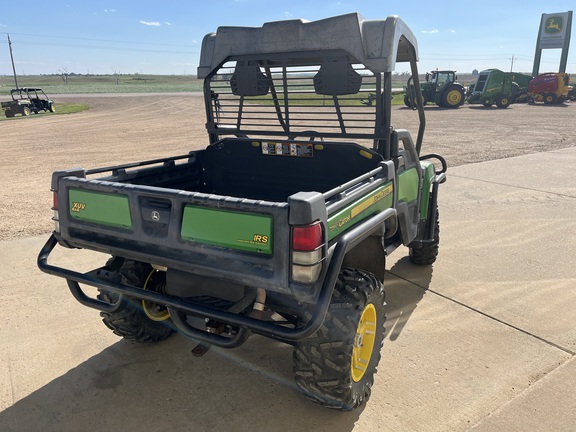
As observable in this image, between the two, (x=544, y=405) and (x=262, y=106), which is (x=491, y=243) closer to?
(x=544, y=405)

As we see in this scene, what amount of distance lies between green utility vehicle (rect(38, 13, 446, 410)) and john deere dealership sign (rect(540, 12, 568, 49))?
45.2m

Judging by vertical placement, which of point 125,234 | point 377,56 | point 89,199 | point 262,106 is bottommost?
point 125,234

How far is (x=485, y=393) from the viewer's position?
284 cm

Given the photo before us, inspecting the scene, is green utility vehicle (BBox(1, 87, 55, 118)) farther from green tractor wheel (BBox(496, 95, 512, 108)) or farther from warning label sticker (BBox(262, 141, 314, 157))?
green tractor wheel (BBox(496, 95, 512, 108))

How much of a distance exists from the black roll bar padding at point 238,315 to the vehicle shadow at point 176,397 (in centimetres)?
54

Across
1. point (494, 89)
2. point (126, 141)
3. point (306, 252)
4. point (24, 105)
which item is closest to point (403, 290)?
point (306, 252)

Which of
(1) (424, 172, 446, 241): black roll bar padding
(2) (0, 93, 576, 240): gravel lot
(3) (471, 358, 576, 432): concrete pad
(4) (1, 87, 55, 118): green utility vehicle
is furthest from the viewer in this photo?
(4) (1, 87, 55, 118): green utility vehicle

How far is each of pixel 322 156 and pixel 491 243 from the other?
2913mm

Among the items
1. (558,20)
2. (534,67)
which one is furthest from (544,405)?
(558,20)

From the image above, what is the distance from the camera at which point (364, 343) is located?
9.29 ft

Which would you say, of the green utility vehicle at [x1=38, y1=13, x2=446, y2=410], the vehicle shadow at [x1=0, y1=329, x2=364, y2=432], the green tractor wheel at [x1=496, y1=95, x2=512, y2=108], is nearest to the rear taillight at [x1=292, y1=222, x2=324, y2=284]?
the green utility vehicle at [x1=38, y1=13, x2=446, y2=410]

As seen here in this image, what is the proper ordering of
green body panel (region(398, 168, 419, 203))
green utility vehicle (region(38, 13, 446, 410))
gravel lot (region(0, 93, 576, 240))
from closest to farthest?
green utility vehicle (region(38, 13, 446, 410)) < green body panel (region(398, 168, 419, 203)) < gravel lot (region(0, 93, 576, 240))

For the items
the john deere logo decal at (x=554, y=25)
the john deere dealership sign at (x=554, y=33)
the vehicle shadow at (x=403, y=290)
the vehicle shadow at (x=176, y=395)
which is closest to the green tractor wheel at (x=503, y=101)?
the john deere dealership sign at (x=554, y=33)

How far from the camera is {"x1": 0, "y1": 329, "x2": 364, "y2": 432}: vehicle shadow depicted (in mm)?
2631
